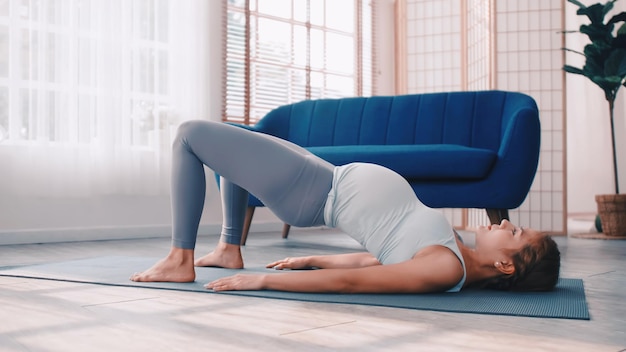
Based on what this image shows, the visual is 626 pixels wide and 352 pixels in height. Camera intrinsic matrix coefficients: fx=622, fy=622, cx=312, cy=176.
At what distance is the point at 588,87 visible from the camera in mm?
7430

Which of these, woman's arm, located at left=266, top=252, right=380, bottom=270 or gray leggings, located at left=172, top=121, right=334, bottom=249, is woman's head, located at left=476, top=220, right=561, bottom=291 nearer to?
woman's arm, located at left=266, top=252, right=380, bottom=270

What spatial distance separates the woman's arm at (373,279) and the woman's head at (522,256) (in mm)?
161

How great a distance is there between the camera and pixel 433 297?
1.60 m

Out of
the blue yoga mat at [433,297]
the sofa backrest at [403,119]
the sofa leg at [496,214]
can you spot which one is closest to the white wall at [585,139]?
the sofa backrest at [403,119]

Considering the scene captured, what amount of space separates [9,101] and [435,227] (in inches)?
105

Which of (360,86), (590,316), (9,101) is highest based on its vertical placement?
(360,86)

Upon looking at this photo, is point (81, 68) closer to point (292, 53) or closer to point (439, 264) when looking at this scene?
point (292, 53)

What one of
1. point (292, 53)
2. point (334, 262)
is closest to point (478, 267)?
point (334, 262)

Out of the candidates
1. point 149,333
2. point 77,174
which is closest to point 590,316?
point 149,333

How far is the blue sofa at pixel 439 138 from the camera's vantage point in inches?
119

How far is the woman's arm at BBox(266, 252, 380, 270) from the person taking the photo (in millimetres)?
1941

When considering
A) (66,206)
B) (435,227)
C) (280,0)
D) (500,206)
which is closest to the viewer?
(435,227)

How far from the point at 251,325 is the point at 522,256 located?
81cm

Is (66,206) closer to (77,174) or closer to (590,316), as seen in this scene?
(77,174)
